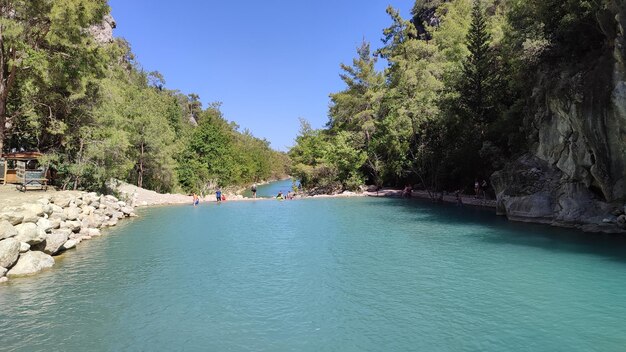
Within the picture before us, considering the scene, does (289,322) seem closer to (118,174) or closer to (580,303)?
(580,303)

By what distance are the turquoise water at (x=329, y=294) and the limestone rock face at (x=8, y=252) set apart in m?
0.88

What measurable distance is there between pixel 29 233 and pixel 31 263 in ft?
3.85

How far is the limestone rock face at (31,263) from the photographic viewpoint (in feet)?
44.2

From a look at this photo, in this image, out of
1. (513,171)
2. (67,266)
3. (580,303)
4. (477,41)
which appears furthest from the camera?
(477,41)

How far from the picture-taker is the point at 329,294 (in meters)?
11.8

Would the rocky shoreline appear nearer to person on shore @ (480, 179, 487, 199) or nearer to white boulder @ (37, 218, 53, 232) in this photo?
white boulder @ (37, 218, 53, 232)

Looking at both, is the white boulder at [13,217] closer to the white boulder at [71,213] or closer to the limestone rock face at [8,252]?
the limestone rock face at [8,252]

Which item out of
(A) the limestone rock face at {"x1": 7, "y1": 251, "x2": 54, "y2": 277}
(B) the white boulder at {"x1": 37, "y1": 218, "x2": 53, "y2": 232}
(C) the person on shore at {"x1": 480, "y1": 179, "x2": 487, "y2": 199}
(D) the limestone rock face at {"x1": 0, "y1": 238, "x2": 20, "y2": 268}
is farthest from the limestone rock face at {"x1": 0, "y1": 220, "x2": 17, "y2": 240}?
(C) the person on shore at {"x1": 480, "y1": 179, "x2": 487, "y2": 199}

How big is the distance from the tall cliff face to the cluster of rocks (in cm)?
2300

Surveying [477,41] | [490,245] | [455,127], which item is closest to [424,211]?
[455,127]

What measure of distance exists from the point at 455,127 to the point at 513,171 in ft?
37.3

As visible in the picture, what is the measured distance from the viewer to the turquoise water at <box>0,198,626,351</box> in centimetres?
874

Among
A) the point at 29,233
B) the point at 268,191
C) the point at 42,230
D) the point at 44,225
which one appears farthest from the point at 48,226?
the point at 268,191

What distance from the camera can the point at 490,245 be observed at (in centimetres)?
1798
